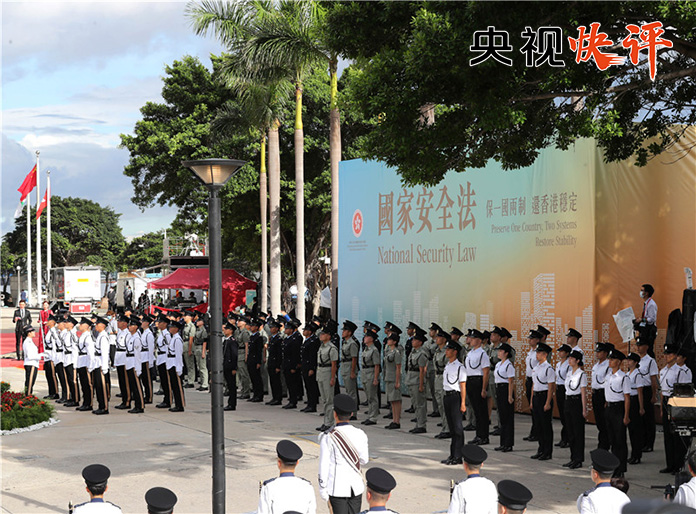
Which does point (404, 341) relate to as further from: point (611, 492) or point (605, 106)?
point (611, 492)

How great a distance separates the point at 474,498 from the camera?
6.19 meters

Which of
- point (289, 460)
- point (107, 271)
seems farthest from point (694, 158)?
point (107, 271)

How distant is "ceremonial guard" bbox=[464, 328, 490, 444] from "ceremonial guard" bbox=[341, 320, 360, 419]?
345cm

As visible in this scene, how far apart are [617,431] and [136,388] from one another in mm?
10176

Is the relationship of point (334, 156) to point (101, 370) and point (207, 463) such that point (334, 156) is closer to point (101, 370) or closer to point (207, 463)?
point (101, 370)

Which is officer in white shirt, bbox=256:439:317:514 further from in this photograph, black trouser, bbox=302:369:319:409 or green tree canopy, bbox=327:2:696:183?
black trouser, bbox=302:369:319:409

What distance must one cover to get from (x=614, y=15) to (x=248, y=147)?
25128 mm

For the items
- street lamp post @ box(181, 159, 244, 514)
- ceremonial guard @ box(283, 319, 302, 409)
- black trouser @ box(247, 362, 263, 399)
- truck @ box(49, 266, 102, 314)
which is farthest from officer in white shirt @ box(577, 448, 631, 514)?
truck @ box(49, 266, 102, 314)

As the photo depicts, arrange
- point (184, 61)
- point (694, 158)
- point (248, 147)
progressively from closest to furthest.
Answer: point (694, 158)
point (248, 147)
point (184, 61)

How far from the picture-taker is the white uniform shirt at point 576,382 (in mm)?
11992

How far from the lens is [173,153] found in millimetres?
35438

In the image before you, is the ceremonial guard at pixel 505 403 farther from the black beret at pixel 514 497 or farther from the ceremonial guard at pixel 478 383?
the black beret at pixel 514 497

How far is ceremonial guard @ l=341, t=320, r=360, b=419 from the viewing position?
54.6 feet

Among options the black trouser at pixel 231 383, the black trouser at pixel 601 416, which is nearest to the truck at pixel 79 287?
the black trouser at pixel 231 383
